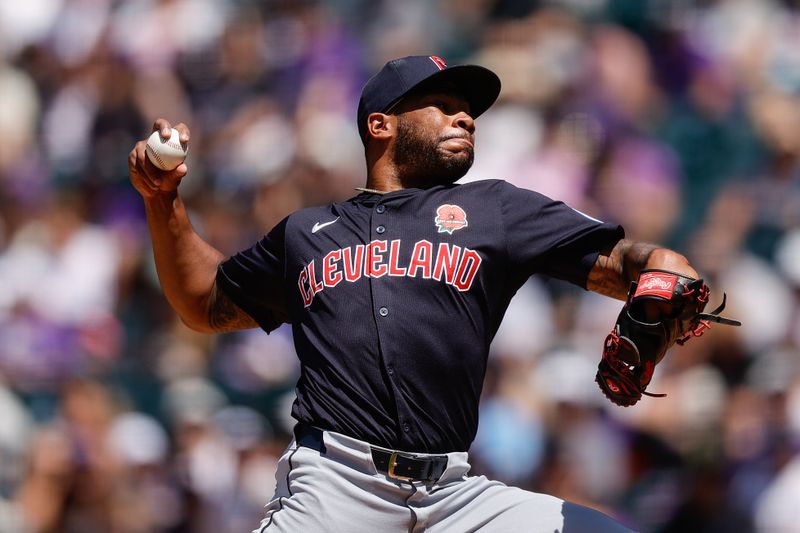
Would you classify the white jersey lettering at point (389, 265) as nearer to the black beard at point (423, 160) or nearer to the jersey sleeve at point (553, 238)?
the jersey sleeve at point (553, 238)

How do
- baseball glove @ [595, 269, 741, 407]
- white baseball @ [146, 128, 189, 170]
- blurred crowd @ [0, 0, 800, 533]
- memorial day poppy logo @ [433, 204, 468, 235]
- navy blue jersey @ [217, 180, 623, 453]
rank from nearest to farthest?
baseball glove @ [595, 269, 741, 407], navy blue jersey @ [217, 180, 623, 453], memorial day poppy logo @ [433, 204, 468, 235], white baseball @ [146, 128, 189, 170], blurred crowd @ [0, 0, 800, 533]

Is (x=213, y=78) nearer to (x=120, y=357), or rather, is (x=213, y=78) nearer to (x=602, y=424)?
(x=120, y=357)

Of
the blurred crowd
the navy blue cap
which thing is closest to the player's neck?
the navy blue cap

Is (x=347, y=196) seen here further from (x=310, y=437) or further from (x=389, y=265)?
(x=310, y=437)

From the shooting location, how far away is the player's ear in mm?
4113

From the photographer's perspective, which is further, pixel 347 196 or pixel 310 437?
pixel 347 196

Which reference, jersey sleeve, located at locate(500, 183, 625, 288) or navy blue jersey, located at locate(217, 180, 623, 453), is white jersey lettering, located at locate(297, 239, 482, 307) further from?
jersey sleeve, located at locate(500, 183, 625, 288)

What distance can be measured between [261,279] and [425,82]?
860 mm

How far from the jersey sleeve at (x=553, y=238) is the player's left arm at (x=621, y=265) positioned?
0.02 meters

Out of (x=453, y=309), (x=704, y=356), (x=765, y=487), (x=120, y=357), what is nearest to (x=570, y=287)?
(x=704, y=356)

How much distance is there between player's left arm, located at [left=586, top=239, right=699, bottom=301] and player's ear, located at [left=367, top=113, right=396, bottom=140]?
943mm

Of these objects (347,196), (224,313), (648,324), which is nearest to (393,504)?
(648,324)

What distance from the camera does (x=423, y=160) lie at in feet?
13.1

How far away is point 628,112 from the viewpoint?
718 cm
